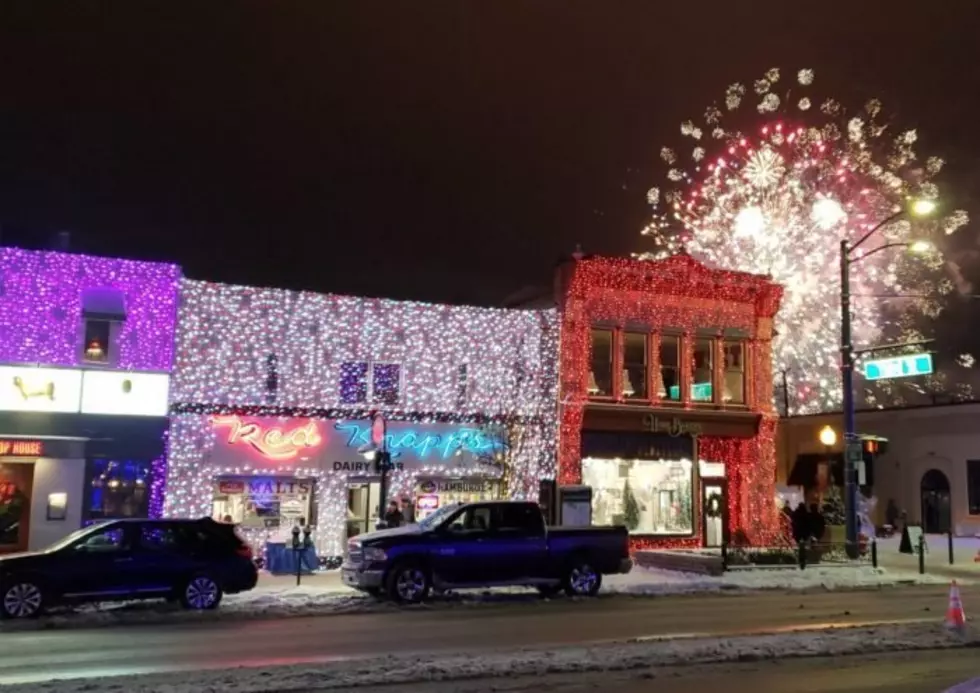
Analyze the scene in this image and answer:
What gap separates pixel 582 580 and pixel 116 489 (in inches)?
441

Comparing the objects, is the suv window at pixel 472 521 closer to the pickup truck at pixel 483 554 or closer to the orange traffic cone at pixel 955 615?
the pickup truck at pixel 483 554

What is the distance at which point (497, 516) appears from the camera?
62.7ft

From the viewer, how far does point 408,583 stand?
17.9 meters

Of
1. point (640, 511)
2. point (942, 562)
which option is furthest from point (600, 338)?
point (942, 562)

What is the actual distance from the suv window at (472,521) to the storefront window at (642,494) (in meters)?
10.3

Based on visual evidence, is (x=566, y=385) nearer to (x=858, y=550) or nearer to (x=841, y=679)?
(x=858, y=550)

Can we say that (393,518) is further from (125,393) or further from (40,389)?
(40,389)

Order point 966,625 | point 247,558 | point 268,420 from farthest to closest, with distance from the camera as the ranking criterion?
point 268,420, point 247,558, point 966,625

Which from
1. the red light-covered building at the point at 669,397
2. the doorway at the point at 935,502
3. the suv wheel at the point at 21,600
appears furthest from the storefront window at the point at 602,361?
the doorway at the point at 935,502

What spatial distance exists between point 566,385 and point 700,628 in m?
14.4

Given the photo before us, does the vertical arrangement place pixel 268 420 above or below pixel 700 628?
above

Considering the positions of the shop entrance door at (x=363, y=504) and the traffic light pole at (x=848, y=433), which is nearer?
the traffic light pole at (x=848, y=433)

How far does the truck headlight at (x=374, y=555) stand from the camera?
17812 mm

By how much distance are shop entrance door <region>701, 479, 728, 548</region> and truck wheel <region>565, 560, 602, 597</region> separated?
12.1 metres
